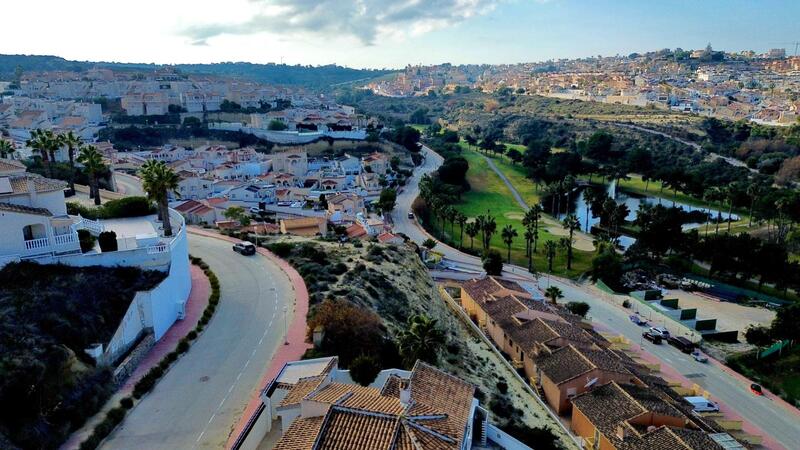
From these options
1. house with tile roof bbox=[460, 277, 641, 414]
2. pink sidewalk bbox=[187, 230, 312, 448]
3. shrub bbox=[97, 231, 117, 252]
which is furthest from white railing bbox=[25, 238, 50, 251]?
house with tile roof bbox=[460, 277, 641, 414]

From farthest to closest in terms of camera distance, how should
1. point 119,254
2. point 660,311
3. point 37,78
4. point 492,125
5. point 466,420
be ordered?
point 492,125 → point 37,78 → point 660,311 → point 119,254 → point 466,420

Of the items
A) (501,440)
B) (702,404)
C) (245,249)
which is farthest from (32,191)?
(702,404)

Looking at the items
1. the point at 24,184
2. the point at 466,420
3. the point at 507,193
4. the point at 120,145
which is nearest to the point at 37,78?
the point at 120,145

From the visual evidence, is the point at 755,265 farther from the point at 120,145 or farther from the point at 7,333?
the point at 120,145

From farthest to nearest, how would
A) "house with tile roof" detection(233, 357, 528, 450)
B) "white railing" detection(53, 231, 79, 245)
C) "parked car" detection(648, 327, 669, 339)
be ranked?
1. "parked car" detection(648, 327, 669, 339)
2. "white railing" detection(53, 231, 79, 245)
3. "house with tile roof" detection(233, 357, 528, 450)

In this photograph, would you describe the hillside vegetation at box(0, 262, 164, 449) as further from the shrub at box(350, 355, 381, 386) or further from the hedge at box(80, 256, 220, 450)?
the shrub at box(350, 355, 381, 386)

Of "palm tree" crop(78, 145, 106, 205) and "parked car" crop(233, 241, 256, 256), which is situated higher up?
"palm tree" crop(78, 145, 106, 205)

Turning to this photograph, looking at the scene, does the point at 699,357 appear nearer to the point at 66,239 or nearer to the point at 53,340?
the point at 53,340
